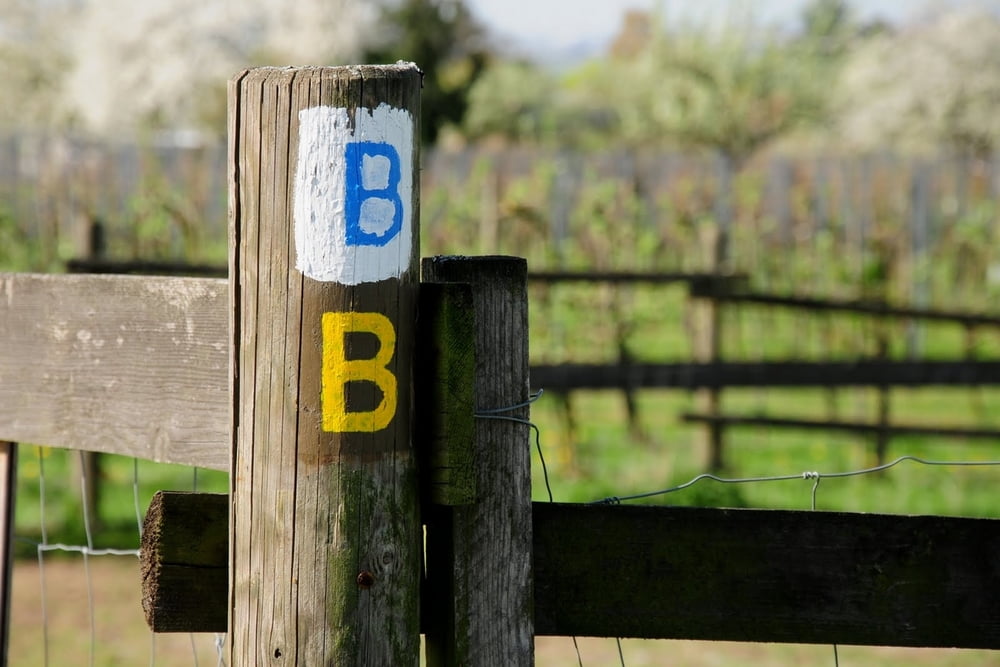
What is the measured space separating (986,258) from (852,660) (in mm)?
8584

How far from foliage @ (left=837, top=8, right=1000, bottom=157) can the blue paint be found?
1089 inches

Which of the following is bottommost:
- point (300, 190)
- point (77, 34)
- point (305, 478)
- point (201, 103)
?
point (305, 478)

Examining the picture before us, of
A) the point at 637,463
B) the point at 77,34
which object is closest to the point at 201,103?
the point at 77,34

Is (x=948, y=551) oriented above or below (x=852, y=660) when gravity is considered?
above

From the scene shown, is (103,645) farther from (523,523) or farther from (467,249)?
(467,249)

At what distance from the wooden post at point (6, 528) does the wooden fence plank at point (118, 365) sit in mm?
108

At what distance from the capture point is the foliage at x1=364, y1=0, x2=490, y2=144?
2788cm

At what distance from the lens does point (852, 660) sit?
14.9 ft

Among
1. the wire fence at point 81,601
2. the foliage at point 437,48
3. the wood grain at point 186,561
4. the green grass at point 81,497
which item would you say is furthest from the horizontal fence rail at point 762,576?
the foliage at point 437,48

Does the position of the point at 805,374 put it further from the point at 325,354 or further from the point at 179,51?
the point at 179,51

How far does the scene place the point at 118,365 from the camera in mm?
1854

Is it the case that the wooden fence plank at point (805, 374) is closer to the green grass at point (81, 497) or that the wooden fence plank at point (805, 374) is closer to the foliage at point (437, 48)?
the green grass at point (81, 497)

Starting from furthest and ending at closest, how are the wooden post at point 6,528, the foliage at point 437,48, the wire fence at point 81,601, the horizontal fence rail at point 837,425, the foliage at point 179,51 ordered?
1. the foliage at point 179,51
2. the foliage at point 437,48
3. the horizontal fence rail at point 837,425
4. the wire fence at point 81,601
5. the wooden post at point 6,528

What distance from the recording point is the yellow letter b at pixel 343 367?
4.69 feet
